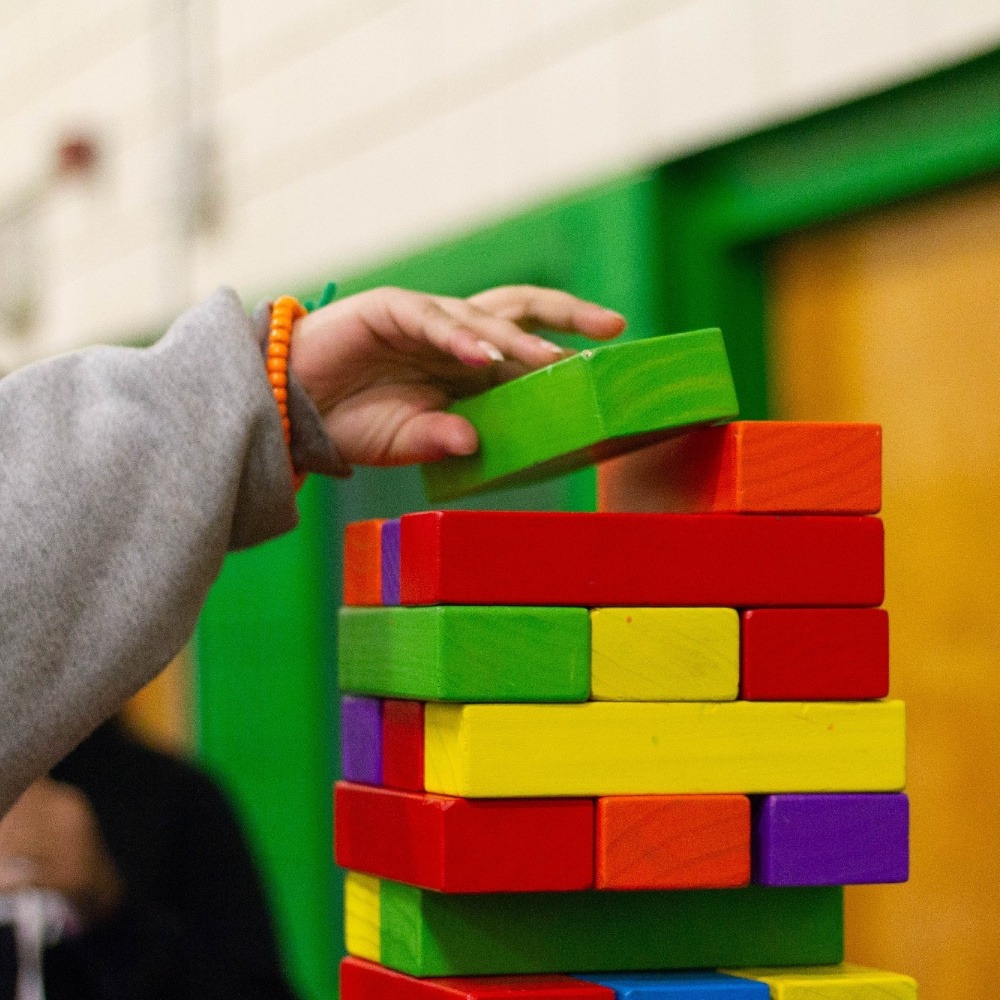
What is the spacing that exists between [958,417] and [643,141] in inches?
18.7

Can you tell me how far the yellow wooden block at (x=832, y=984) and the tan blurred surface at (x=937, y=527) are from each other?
662 millimetres

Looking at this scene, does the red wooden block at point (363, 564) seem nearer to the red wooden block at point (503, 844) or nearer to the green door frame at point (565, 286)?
the red wooden block at point (503, 844)

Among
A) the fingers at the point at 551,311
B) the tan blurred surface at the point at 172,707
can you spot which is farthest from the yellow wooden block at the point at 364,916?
the tan blurred surface at the point at 172,707

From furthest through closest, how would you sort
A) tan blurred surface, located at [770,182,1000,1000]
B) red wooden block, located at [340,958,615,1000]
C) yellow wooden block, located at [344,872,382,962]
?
tan blurred surface, located at [770,182,1000,1000] < yellow wooden block, located at [344,872,382,962] < red wooden block, located at [340,958,615,1000]

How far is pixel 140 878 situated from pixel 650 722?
118 cm

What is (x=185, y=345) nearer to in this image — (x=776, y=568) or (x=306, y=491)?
(x=776, y=568)

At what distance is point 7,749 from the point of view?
79cm

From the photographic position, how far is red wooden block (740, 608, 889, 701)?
0.80 meters

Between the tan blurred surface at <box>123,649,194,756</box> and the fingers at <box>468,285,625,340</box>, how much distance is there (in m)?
1.71

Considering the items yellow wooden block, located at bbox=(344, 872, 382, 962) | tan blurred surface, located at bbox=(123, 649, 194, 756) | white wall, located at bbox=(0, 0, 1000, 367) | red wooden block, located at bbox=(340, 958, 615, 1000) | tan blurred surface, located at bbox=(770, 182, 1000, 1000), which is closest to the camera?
red wooden block, located at bbox=(340, 958, 615, 1000)

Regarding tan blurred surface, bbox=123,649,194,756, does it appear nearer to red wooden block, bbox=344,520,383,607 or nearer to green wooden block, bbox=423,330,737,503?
red wooden block, bbox=344,520,383,607

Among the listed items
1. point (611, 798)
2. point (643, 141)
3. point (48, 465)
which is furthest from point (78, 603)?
point (643, 141)

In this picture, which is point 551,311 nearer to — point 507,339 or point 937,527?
point 507,339

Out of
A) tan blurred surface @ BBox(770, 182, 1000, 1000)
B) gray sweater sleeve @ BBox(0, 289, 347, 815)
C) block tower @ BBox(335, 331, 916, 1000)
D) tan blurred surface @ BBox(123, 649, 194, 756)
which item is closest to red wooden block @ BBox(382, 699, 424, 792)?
block tower @ BBox(335, 331, 916, 1000)
